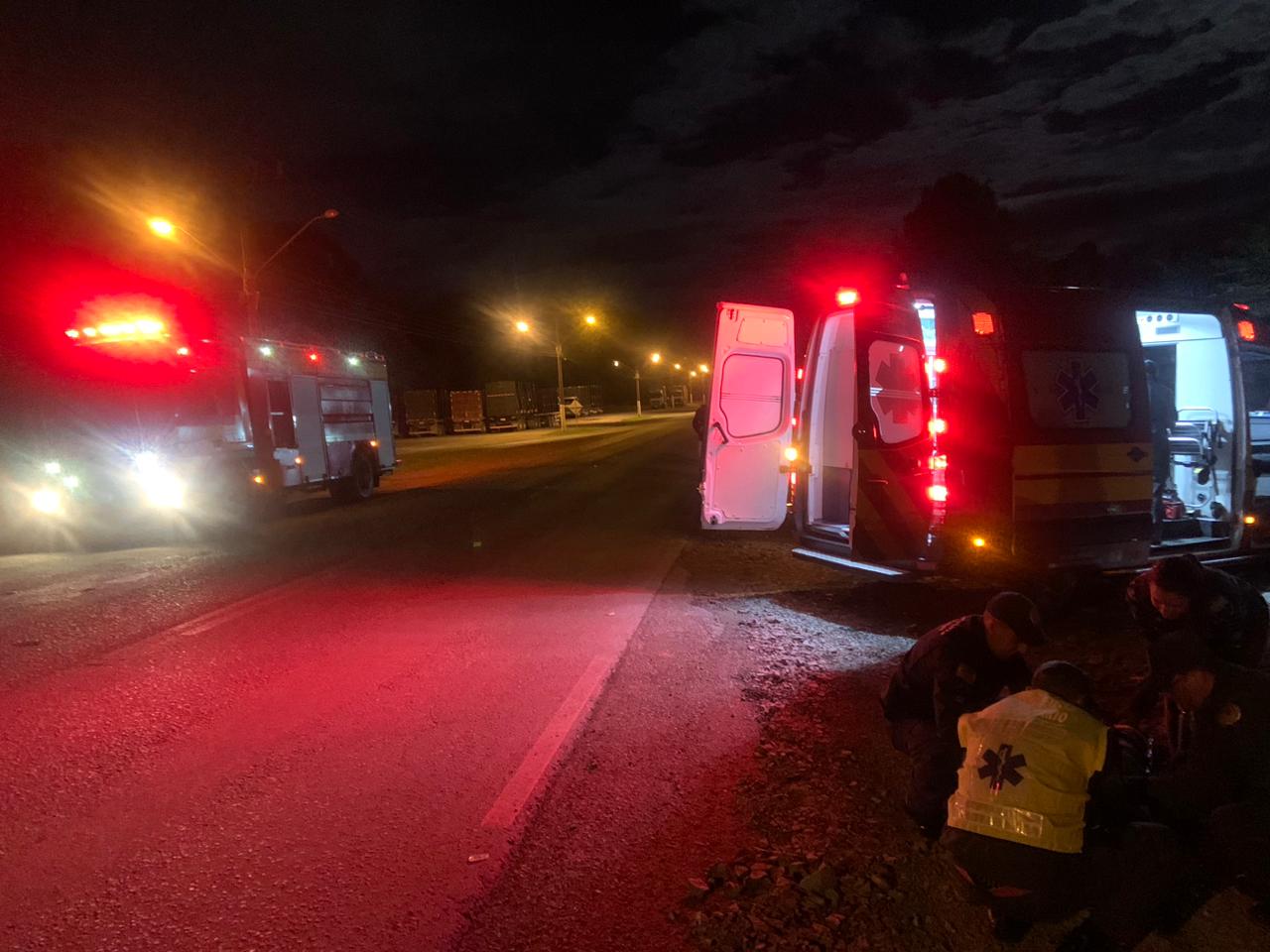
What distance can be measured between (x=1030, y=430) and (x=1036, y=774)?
12.0ft

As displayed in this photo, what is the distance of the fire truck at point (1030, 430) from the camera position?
5.72 metres

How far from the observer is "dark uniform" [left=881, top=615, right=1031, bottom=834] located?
3281 millimetres

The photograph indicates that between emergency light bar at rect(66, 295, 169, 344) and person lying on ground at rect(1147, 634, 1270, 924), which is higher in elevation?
emergency light bar at rect(66, 295, 169, 344)

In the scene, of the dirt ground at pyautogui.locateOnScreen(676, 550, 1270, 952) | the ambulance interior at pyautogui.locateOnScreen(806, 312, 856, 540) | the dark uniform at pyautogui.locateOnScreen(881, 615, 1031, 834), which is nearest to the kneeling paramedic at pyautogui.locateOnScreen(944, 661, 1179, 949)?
the dirt ground at pyautogui.locateOnScreen(676, 550, 1270, 952)

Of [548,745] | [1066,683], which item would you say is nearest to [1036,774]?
[1066,683]

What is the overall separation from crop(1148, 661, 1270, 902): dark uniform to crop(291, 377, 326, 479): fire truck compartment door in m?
14.4

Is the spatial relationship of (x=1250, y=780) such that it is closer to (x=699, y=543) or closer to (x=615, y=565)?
(x=615, y=565)

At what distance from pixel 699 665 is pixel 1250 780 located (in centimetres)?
321

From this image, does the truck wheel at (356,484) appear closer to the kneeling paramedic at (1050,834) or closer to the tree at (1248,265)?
the kneeling paramedic at (1050,834)

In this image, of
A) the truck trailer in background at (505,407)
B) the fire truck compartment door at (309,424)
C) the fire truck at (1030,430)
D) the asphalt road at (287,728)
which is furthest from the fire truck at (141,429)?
the truck trailer in background at (505,407)

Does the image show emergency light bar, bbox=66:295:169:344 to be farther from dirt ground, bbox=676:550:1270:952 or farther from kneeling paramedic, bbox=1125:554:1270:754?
kneeling paramedic, bbox=1125:554:1270:754

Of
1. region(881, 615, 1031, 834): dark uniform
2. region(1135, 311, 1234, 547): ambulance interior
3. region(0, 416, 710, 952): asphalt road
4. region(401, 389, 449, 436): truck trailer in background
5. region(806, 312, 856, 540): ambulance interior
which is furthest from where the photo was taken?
region(401, 389, 449, 436): truck trailer in background

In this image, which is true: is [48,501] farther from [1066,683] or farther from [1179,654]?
[1179,654]

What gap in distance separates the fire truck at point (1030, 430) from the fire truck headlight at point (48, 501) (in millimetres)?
10910
